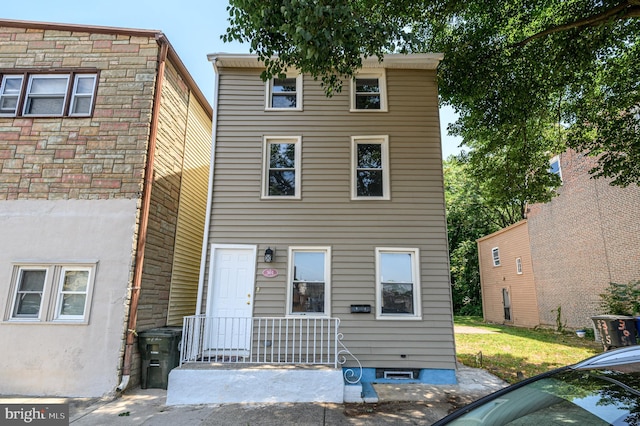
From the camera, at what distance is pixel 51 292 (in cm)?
606

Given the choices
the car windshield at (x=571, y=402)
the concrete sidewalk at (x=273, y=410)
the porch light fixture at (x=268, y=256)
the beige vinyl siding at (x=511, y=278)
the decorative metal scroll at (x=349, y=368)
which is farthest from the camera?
the beige vinyl siding at (x=511, y=278)

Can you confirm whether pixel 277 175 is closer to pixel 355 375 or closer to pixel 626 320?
pixel 355 375

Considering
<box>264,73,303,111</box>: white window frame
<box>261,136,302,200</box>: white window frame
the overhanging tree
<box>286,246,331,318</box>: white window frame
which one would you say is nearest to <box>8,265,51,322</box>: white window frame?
<box>261,136,302,200</box>: white window frame

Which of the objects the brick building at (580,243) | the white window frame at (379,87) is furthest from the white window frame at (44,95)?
the brick building at (580,243)

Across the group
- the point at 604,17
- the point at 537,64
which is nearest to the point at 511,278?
the point at 537,64

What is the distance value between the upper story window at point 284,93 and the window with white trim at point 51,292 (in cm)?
489

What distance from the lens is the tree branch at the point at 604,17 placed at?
624cm

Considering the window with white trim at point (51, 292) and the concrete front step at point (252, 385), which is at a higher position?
the window with white trim at point (51, 292)

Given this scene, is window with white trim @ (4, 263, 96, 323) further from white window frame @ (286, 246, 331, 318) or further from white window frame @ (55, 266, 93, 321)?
white window frame @ (286, 246, 331, 318)

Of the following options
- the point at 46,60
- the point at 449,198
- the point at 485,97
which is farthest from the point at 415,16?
the point at 449,198

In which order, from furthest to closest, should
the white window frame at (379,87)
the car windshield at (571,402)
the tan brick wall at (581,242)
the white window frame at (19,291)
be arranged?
the tan brick wall at (581,242) → the white window frame at (379,87) → the white window frame at (19,291) → the car windshield at (571,402)

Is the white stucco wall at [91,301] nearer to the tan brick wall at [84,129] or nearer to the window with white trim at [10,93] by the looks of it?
the tan brick wall at [84,129]

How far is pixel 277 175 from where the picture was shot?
24.2ft

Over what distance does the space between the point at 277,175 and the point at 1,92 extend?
19.4ft
